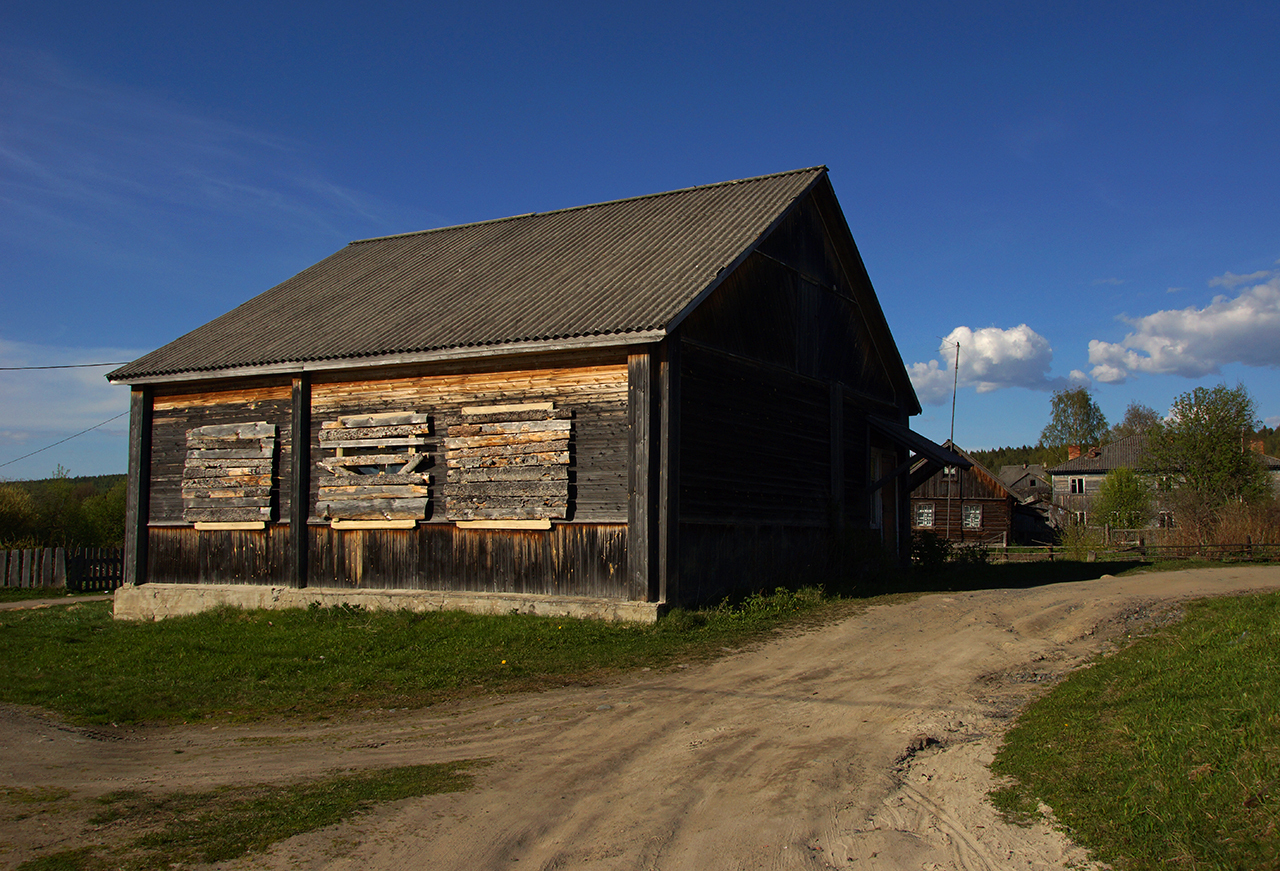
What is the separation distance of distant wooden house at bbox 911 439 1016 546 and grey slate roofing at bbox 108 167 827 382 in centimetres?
3470

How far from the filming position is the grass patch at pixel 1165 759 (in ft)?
14.1

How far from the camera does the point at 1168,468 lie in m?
33.2

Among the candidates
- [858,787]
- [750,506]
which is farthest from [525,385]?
[858,787]

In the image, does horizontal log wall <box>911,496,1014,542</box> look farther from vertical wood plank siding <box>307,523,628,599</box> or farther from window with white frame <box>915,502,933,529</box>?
vertical wood plank siding <box>307,523,628,599</box>

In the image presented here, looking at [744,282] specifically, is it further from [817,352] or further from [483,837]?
[483,837]


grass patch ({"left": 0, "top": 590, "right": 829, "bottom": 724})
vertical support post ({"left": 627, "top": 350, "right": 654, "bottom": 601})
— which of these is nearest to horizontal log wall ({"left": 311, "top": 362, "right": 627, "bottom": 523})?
vertical support post ({"left": 627, "top": 350, "right": 654, "bottom": 601})

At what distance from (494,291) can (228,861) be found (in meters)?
12.4

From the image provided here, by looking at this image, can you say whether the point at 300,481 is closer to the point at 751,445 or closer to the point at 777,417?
the point at 751,445

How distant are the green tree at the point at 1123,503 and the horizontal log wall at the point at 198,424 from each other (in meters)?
44.6

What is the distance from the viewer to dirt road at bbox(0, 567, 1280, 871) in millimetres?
4730

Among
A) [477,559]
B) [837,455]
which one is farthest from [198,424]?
[837,455]

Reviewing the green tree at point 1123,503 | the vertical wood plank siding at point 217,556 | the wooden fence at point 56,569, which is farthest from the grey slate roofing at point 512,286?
the green tree at point 1123,503

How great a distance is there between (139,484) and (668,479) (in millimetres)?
10894

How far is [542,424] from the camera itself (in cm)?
1337
